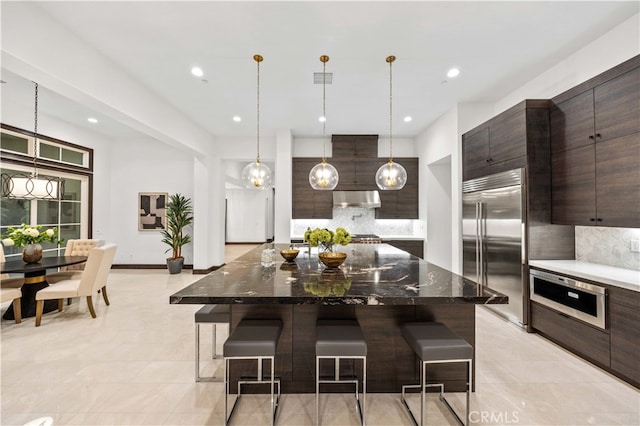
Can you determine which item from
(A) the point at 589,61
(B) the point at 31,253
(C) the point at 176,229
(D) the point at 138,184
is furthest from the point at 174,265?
(A) the point at 589,61

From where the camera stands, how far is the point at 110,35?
2902mm

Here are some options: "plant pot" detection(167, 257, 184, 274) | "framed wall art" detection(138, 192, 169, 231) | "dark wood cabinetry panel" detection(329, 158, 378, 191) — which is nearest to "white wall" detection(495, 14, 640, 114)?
"dark wood cabinetry panel" detection(329, 158, 378, 191)

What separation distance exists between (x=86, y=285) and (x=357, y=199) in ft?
16.0

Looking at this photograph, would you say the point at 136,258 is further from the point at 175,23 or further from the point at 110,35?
the point at 175,23

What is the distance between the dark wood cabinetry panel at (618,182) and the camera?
95.0 inches

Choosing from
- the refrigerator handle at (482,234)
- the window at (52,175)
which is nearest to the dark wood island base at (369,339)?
the refrigerator handle at (482,234)

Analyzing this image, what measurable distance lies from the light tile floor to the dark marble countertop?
925mm

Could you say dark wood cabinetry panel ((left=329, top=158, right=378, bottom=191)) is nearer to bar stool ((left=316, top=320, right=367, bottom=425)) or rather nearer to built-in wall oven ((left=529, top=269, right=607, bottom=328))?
built-in wall oven ((left=529, top=269, right=607, bottom=328))

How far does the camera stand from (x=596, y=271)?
2.68m

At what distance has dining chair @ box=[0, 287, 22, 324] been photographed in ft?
11.1

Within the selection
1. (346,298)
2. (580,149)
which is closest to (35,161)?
(346,298)

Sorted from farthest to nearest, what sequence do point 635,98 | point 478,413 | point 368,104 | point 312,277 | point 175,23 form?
point 368,104, point 175,23, point 635,98, point 312,277, point 478,413

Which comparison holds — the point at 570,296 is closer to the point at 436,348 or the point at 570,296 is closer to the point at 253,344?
the point at 436,348

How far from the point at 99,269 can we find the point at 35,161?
2.86 meters
